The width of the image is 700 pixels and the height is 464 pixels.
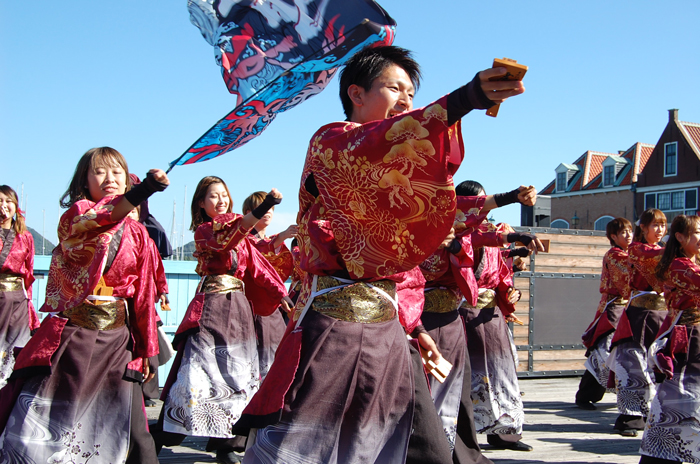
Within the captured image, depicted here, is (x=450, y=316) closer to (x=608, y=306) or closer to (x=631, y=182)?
(x=608, y=306)

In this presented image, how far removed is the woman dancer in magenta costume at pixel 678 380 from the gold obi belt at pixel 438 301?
1.31 m

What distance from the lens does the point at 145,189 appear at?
259 centimetres

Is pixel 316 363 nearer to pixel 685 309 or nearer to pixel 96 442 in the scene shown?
pixel 96 442

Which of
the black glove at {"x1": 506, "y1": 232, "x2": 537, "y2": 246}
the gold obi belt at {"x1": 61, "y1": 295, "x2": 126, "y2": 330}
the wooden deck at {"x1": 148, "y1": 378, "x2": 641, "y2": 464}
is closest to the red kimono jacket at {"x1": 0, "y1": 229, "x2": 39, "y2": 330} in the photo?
the wooden deck at {"x1": 148, "y1": 378, "x2": 641, "y2": 464}

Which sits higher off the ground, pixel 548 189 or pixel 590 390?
pixel 548 189

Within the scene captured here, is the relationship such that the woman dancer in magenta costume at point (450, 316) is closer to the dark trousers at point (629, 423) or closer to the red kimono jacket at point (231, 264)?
the red kimono jacket at point (231, 264)

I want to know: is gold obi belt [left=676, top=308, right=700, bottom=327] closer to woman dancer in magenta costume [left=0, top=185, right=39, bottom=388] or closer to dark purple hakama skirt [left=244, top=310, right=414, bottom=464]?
dark purple hakama skirt [left=244, top=310, right=414, bottom=464]

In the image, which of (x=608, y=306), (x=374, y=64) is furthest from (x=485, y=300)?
(x=374, y=64)

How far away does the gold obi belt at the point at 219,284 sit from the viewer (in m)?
4.62

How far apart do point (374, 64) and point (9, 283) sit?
17.3 feet

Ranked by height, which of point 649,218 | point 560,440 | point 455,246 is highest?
point 649,218

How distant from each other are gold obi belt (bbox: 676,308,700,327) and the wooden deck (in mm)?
1261

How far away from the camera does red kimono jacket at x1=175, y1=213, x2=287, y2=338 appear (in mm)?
4340

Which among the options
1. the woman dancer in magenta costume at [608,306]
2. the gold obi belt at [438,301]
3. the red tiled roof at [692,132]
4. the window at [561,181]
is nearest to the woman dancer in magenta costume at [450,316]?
the gold obi belt at [438,301]
